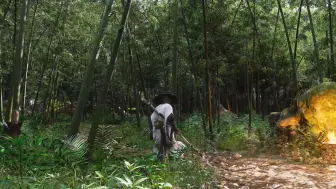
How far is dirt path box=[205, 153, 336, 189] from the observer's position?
188 inches

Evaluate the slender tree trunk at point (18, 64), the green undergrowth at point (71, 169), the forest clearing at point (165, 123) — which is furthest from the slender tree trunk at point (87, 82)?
the slender tree trunk at point (18, 64)

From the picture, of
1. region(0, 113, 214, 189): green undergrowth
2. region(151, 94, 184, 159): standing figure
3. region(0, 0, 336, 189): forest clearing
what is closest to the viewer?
region(0, 113, 214, 189): green undergrowth

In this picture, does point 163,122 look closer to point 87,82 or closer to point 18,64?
point 87,82

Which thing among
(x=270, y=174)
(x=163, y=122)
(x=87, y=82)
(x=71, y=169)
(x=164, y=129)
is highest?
(x=87, y=82)

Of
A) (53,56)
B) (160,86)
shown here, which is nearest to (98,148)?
(53,56)

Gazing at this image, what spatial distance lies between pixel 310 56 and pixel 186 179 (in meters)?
14.7

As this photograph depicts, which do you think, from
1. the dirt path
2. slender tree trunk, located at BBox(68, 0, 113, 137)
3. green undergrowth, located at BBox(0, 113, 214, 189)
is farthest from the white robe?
slender tree trunk, located at BBox(68, 0, 113, 137)

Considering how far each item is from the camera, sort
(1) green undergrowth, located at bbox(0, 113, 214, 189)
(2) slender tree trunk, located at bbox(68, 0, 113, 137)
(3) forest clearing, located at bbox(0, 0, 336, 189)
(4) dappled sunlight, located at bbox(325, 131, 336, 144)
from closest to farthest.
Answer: (1) green undergrowth, located at bbox(0, 113, 214, 189), (3) forest clearing, located at bbox(0, 0, 336, 189), (2) slender tree trunk, located at bbox(68, 0, 113, 137), (4) dappled sunlight, located at bbox(325, 131, 336, 144)

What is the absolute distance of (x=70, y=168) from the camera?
4.11m

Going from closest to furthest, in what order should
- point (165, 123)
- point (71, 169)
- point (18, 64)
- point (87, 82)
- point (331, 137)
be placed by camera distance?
point (71, 169)
point (165, 123)
point (87, 82)
point (331, 137)
point (18, 64)

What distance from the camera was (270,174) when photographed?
18.0 ft

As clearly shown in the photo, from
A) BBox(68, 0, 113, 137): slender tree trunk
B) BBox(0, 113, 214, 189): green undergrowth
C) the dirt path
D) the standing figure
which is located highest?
BBox(68, 0, 113, 137): slender tree trunk

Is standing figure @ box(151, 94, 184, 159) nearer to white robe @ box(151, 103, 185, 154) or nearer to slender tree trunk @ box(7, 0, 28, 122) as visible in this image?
white robe @ box(151, 103, 185, 154)

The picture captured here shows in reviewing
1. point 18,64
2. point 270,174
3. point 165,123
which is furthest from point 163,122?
point 18,64
